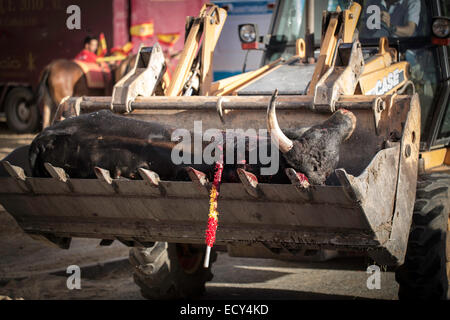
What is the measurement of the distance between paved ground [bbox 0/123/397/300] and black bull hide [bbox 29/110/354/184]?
6.45 ft

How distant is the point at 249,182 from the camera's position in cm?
409

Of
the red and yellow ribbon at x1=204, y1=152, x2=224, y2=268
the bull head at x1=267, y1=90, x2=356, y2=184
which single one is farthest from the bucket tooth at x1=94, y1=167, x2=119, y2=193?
the bull head at x1=267, y1=90, x2=356, y2=184

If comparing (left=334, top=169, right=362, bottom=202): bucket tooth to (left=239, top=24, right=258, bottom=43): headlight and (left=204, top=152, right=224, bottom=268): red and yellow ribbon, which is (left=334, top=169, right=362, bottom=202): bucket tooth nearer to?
(left=204, top=152, right=224, bottom=268): red and yellow ribbon

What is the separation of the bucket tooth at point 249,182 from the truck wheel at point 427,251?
4.40ft

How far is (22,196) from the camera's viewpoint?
4719mm

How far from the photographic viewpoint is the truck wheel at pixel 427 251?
4.84 meters

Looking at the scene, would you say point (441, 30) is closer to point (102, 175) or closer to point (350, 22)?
point (350, 22)

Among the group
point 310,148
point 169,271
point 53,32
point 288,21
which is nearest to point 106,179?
point 310,148

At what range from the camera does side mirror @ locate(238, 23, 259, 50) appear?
7.32 metres

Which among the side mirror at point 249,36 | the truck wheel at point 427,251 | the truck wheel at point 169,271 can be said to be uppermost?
the side mirror at point 249,36

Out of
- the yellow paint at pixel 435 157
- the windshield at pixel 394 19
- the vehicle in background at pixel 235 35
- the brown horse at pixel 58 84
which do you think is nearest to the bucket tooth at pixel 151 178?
the yellow paint at pixel 435 157

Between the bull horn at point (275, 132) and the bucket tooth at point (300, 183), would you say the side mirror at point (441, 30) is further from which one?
the bucket tooth at point (300, 183)
